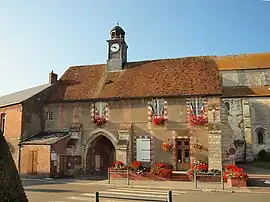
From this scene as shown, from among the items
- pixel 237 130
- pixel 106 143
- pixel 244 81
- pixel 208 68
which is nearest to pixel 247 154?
pixel 237 130

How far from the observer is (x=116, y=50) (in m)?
27.5

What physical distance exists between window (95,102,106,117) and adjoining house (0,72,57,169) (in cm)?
511

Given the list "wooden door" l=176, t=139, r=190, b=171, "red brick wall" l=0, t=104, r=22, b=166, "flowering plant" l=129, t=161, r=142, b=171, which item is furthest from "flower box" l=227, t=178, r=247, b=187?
"red brick wall" l=0, t=104, r=22, b=166

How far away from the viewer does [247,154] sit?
114 feet

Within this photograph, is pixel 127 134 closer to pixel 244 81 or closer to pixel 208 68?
pixel 208 68

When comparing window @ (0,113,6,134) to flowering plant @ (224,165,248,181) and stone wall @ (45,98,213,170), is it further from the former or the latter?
flowering plant @ (224,165,248,181)

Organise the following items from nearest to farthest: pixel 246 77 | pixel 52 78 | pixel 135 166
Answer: pixel 135 166 → pixel 52 78 → pixel 246 77

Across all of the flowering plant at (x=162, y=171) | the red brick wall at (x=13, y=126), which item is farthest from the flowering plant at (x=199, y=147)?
the red brick wall at (x=13, y=126)

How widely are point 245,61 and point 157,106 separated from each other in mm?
22780

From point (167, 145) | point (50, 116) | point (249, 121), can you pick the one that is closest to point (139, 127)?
point (167, 145)

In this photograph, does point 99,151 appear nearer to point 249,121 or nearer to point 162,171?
point 162,171

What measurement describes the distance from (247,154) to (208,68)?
1592 centimetres

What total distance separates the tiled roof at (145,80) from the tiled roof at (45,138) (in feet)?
10.2

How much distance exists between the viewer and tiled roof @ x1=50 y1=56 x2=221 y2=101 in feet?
73.9
